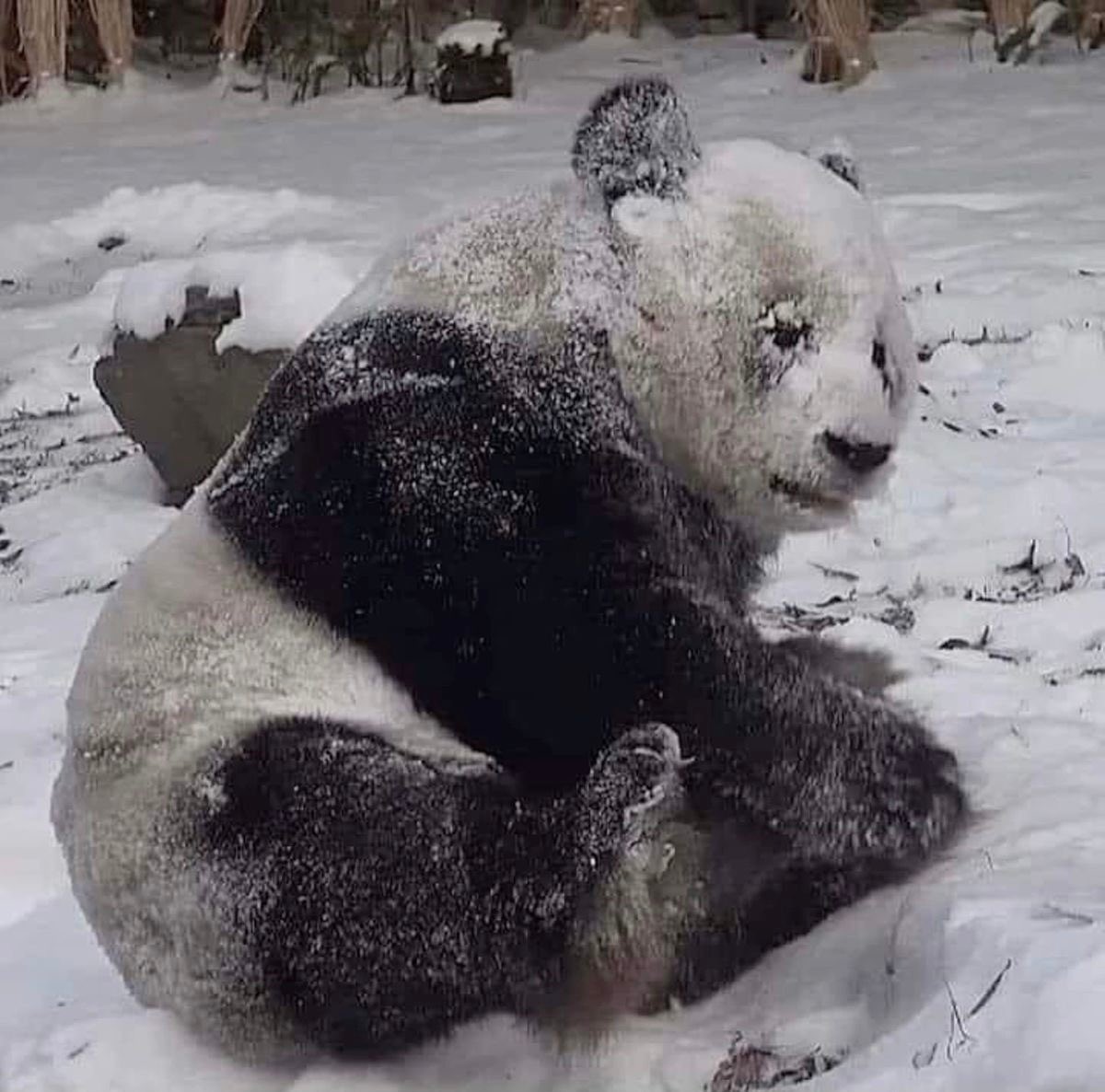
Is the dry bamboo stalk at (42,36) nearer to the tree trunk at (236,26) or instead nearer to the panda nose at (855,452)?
the tree trunk at (236,26)

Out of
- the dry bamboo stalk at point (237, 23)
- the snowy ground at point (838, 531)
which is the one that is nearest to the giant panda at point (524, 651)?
the snowy ground at point (838, 531)

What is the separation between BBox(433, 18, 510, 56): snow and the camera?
435 inches

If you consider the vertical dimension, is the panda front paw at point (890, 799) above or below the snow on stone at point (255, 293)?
above

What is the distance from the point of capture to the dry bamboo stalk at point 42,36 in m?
10.9

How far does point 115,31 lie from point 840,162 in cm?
949

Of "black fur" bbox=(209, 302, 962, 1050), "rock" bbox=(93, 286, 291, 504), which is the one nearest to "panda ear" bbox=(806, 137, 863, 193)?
"black fur" bbox=(209, 302, 962, 1050)

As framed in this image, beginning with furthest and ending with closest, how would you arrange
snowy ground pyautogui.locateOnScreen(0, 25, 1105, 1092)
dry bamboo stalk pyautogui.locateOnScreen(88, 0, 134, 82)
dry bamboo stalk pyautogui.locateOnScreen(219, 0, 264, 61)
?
dry bamboo stalk pyautogui.locateOnScreen(219, 0, 264, 61) → dry bamboo stalk pyautogui.locateOnScreen(88, 0, 134, 82) → snowy ground pyautogui.locateOnScreen(0, 25, 1105, 1092)

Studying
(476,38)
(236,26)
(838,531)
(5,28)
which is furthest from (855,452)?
(5,28)

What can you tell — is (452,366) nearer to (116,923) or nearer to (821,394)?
(821,394)

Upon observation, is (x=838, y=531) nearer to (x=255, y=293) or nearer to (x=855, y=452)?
(x=255, y=293)

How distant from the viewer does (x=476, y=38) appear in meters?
11.0

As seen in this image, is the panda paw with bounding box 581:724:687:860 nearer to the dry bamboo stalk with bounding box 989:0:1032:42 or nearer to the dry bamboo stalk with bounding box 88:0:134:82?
the dry bamboo stalk with bounding box 989:0:1032:42

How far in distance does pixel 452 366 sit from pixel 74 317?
213 inches

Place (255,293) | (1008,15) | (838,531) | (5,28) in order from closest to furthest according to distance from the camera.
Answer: (838,531)
(255,293)
(1008,15)
(5,28)
